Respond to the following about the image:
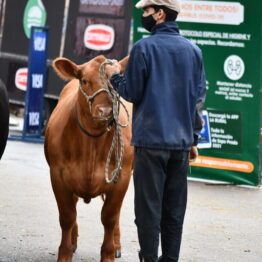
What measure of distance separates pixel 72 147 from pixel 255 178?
602 cm

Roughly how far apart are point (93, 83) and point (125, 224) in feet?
9.17

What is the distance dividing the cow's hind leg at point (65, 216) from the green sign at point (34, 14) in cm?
1272

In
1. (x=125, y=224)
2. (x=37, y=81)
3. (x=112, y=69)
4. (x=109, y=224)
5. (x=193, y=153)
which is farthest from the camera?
(x=37, y=81)

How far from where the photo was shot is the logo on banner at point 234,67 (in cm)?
1259

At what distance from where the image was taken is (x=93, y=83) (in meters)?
6.82

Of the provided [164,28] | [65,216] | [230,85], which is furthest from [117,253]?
[230,85]

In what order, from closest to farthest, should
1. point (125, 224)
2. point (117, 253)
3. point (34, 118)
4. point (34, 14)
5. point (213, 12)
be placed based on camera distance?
point (117, 253) < point (125, 224) < point (213, 12) < point (34, 118) < point (34, 14)

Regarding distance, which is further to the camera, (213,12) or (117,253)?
(213,12)

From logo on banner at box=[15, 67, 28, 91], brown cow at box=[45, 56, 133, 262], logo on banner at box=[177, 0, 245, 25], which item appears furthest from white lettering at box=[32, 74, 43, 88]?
brown cow at box=[45, 56, 133, 262]

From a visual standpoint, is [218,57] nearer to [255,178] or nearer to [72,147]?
[255,178]

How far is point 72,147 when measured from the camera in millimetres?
7062

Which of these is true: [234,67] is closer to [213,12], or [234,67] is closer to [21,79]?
[213,12]

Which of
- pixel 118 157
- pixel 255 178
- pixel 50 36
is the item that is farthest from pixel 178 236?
pixel 50 36

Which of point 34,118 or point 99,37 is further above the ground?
point 99,37
